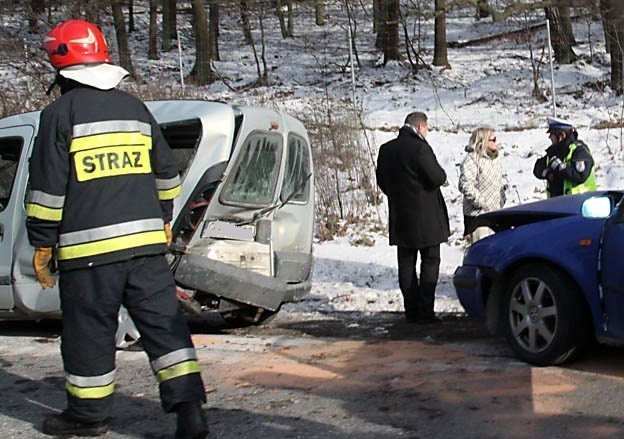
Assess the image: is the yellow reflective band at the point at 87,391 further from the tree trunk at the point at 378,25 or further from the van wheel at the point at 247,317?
the tree trunk at the point at 378,25

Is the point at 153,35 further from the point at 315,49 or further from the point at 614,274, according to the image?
the point at 614,274

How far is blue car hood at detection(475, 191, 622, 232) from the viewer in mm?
6602

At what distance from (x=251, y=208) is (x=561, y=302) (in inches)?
104

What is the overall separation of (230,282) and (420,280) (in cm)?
184

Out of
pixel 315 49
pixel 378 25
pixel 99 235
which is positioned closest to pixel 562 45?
pixel 378 25

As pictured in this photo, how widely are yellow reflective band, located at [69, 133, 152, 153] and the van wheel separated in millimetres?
3618

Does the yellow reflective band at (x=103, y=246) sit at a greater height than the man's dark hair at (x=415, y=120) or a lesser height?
lesser

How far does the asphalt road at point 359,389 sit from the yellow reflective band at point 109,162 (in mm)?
1299

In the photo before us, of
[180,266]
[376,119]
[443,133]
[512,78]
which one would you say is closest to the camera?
[180,266]

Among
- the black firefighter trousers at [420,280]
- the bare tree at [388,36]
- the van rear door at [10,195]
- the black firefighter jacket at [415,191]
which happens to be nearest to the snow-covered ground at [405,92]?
the bare tree at [388,36]

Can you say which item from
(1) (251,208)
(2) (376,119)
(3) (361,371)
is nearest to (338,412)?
(3) (361,371)

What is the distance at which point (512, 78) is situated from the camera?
24.9m

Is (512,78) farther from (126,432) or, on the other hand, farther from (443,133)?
(126,432)

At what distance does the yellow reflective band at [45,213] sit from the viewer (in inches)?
182
